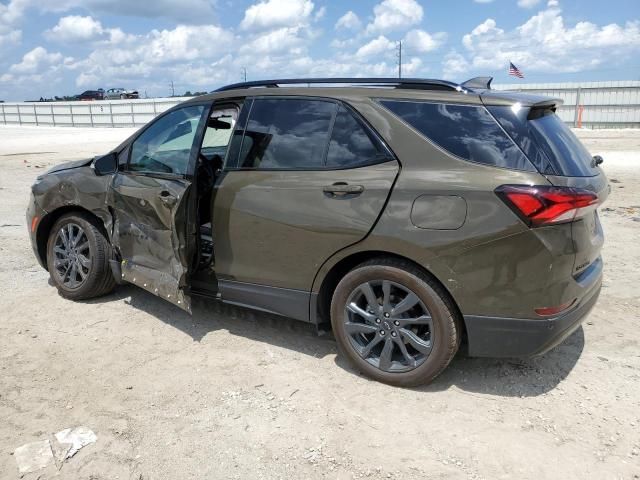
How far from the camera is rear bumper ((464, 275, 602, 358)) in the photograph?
9.84 feet

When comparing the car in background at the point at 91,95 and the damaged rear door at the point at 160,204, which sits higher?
the car in background at the point at 91,95

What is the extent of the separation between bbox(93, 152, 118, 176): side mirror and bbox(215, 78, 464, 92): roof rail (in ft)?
3.67

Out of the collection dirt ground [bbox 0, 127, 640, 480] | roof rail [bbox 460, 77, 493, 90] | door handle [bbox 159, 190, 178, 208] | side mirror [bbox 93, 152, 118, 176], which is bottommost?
dirt ground [bbox 0, 127, 640, 480]

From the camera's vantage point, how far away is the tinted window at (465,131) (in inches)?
118

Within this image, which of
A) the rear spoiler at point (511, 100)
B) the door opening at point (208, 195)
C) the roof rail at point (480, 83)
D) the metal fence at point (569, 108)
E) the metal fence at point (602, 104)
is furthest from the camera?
the metal fence at point (569, 108)

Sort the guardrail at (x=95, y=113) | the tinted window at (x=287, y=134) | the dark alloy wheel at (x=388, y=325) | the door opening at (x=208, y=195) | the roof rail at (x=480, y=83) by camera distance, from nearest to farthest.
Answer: the dark alloy wheel at (x=388, y=325), the tinted window at (x=287, y=134), the roof rail at (x=480, y=83), the door opening at (x=208, y=195), the guardrail at (x=95, y=113)

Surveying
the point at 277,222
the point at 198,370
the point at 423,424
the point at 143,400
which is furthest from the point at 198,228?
the point at 423,424

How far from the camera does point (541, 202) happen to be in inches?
111

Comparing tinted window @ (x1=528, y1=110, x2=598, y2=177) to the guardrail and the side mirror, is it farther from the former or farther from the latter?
the guardrail

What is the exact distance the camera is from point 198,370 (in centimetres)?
370

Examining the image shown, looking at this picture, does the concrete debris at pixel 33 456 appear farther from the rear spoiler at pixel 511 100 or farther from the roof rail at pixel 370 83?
the rear spoiler at pixel 511 100

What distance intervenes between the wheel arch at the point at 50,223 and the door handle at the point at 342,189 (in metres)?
2.17

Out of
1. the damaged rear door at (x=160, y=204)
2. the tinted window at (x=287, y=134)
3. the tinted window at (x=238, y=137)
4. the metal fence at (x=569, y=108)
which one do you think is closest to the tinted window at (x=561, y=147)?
the tinted window at (x=287, y=134)

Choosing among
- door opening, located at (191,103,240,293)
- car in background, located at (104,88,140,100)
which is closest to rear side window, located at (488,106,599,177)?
door opening, located at (191,103,240,293)
